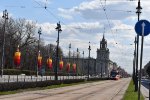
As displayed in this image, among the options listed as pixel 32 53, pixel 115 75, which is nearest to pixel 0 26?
pixel 32 53

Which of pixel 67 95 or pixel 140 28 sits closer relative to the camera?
pixel 140 28

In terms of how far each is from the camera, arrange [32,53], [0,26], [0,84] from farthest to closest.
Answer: [32,53]
[0,26]
[0,84]

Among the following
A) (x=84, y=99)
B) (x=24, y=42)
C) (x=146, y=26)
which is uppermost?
(x=24, y=42)

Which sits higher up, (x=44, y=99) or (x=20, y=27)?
(x=20, y=27)

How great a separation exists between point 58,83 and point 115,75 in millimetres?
71448

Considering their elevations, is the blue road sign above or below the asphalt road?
above

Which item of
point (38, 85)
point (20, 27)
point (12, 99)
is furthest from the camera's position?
point (20, 27)

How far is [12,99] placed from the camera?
27500 mm

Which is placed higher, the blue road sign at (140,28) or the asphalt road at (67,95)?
the blue road sign at (140,28)

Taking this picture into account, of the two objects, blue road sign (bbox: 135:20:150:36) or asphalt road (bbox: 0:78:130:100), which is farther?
asphalt road (bbox: 0:78:130:100)

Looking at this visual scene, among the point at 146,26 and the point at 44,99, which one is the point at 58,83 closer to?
the point at 44,99

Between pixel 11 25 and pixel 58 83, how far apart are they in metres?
56.8

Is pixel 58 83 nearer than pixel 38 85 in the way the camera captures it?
No

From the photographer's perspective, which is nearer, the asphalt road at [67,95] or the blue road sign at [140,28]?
the blue road sign at [140,28]
